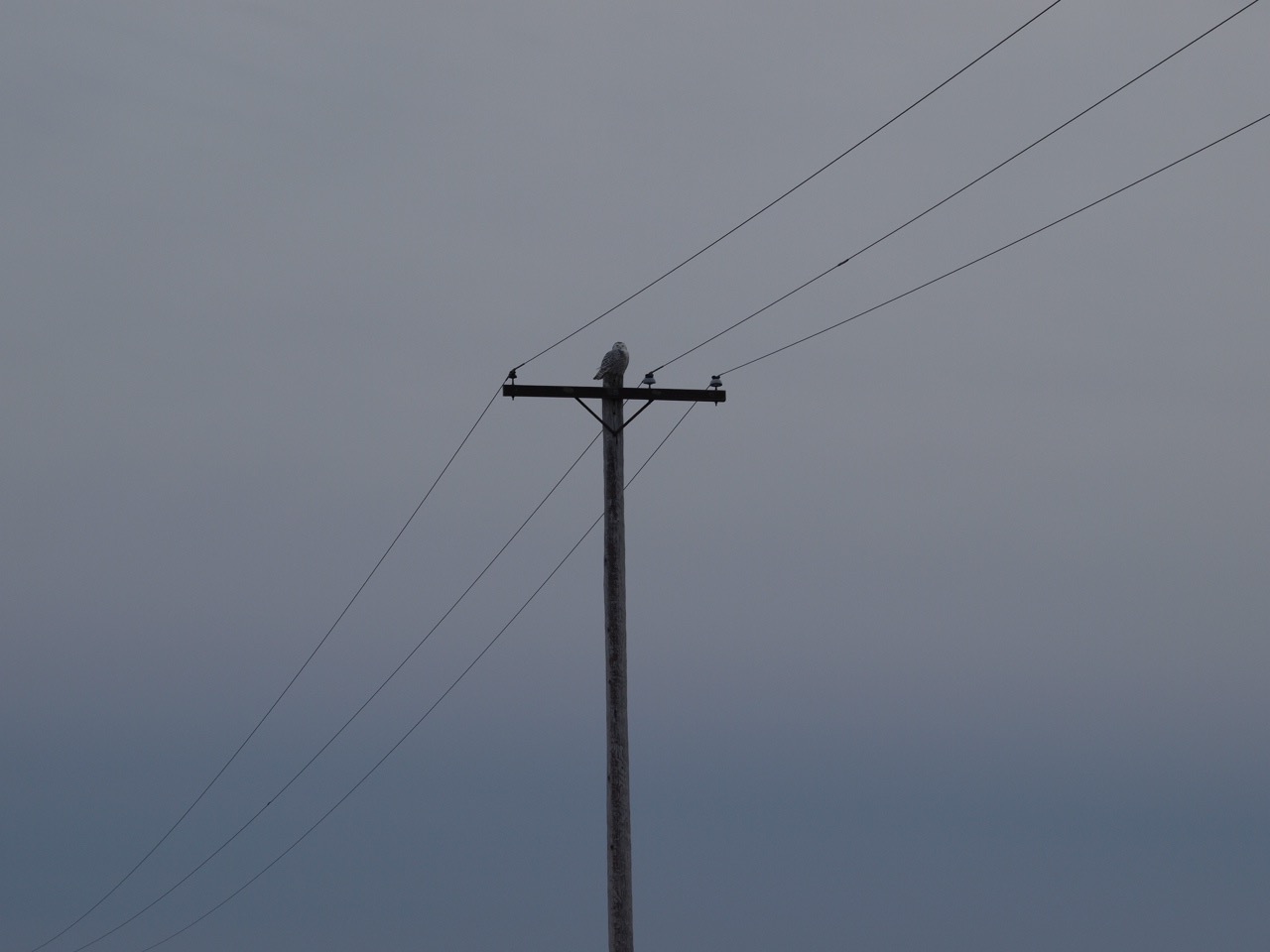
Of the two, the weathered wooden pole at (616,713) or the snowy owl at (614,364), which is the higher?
the snowy owl at (614,364)

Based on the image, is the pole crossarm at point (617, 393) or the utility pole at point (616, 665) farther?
the pole crossarm at point (617, 393)

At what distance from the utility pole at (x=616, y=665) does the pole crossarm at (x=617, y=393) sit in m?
0.02

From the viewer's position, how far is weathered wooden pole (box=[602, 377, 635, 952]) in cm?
1695

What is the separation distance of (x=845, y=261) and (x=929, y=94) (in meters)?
2.34

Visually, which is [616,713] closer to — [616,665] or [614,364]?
[616,665]

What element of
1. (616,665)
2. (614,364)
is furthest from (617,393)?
(616,665)

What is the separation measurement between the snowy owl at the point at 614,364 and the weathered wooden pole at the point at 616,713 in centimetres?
95

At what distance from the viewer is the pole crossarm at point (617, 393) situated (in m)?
18.7

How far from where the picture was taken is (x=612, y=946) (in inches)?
666

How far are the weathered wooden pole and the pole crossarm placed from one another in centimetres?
82

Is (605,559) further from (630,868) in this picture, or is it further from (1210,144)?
(1210,144)

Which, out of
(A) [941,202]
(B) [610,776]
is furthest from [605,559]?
(A) [941,202]

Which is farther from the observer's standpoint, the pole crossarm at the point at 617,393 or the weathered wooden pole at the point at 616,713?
the pole crossarm at the point at 617,393

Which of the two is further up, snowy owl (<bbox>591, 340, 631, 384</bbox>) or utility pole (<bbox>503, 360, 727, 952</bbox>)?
snowy owl (<bbox>591, 340, 631, 384</bbox>)
